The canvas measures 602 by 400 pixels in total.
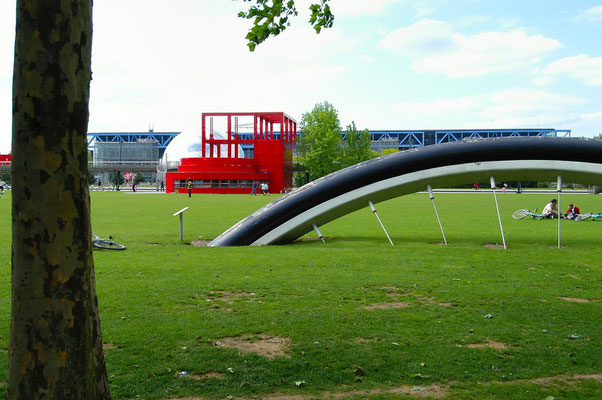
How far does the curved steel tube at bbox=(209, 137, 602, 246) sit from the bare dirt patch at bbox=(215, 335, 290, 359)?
8665mm

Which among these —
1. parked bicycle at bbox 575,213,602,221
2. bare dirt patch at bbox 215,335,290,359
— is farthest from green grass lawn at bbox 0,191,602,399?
parked bicycle at bbox 575,213,602,221

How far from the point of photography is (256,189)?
203ft

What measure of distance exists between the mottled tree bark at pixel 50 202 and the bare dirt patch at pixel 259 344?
2.54 metres

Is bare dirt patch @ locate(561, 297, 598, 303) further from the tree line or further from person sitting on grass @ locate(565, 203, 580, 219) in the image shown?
the tree line

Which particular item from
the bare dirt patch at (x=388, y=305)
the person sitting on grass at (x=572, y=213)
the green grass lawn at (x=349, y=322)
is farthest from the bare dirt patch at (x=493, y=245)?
the person sitting on grass at (x=572, y=213)

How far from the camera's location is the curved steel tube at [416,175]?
15.0 m

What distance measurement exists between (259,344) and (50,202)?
11.5 ft

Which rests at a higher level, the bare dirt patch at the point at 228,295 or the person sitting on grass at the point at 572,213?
the person sitting on grass at the point at 572,213

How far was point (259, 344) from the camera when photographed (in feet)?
21.1

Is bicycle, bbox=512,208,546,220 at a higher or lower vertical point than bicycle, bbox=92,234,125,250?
higher

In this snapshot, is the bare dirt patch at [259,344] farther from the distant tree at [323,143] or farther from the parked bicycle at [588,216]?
the distant tree at [323,143]

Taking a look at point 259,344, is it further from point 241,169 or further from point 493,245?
point 241,169

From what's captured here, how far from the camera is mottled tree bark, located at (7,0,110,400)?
3.58m

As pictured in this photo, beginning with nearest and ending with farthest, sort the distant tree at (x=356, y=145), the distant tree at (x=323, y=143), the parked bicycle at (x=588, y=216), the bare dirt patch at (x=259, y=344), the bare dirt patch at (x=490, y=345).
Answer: the bare dirt patch at (x=259, y=344) < the bare dirt patch at (x=490, y=345) < the parked bicycle at (x=588, y=216) < the distant tree at (x=323, y=143) < the distant tree at (x=356, y=145)
